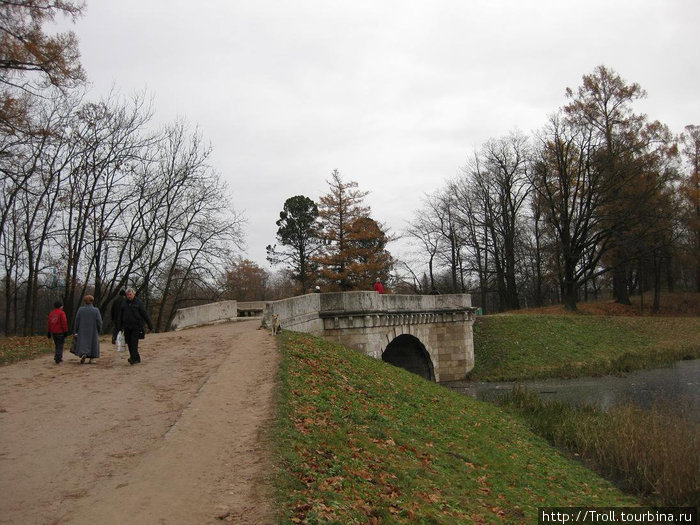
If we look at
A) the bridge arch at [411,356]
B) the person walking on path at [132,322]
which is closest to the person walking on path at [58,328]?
the person walking on path at [132,322]

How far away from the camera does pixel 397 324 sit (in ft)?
65.8

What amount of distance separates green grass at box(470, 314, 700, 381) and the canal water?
50.5 inches

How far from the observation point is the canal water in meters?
16.1

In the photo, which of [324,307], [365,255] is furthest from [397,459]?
[365,255]

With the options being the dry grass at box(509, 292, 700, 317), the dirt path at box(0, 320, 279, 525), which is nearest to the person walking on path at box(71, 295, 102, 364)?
the dirt path at box(0, 320, 279, 525)

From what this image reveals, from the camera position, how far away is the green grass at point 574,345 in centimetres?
2420

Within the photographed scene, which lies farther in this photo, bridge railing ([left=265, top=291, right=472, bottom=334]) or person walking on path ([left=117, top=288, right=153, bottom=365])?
bridge railing ([left=265, top=291, right=472, bottom=334])

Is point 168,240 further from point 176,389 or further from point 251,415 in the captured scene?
point 251,415

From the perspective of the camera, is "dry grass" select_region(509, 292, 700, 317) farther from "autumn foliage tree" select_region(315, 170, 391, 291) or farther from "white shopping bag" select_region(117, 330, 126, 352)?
"white shopping bag" select_region(117, 330, 126, 352)

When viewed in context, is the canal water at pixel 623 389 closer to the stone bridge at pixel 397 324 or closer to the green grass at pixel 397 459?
the stone bridge at pixel 397 324

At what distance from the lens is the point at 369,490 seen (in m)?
5.35

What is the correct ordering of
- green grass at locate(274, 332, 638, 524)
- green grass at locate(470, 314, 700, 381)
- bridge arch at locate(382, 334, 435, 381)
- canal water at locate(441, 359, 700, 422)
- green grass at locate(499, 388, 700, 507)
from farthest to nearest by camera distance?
green grass at locate(470, 314, 700, 381) → bridge arch at locate(382, 334, 435, 381) → canal water at locate(441, 359, 700, 422) → green grass at locate(499, 388, 700, 507) → green grass at locate(274, 332, 638, 524)

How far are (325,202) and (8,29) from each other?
2503cm


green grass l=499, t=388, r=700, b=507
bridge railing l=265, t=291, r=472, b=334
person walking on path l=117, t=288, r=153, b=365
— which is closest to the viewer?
green grass l=499, t=388, r=700, b=507
